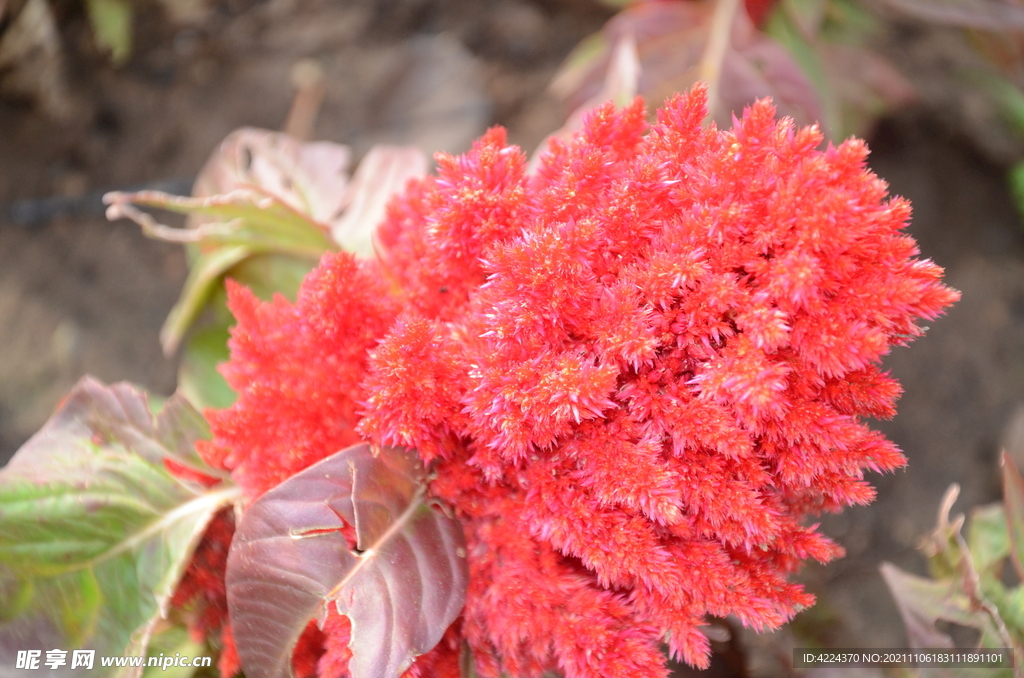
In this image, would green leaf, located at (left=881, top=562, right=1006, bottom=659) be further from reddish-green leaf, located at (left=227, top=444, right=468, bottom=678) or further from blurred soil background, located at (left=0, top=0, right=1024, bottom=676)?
reddish-green leaf, located at (left=227, top=444, right=468, bottom=678)

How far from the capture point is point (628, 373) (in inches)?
25.8

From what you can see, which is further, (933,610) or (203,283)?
(203,283)

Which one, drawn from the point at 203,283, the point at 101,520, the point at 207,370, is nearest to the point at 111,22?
the point at 203,283

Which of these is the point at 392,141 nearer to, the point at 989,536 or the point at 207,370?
the point at 207,370

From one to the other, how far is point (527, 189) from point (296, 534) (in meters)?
0.42

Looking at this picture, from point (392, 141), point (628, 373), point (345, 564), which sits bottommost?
point (345, 564)

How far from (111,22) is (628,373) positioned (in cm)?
167

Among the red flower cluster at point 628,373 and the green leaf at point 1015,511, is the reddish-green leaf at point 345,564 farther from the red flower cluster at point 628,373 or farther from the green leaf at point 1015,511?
the green leaf at point 1015,511

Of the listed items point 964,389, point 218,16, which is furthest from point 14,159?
point 964,389

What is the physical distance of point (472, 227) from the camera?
0.71 meters

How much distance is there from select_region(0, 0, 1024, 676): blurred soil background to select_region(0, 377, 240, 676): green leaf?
34.4 inches

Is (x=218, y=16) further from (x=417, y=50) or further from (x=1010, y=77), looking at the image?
(x=1010, y=77)

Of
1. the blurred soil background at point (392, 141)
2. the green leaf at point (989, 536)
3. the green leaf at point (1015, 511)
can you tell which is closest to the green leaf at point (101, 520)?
the blurred soil background at point (392, 141)

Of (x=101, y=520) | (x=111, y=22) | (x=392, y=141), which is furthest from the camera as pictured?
(x=392, y=141)
